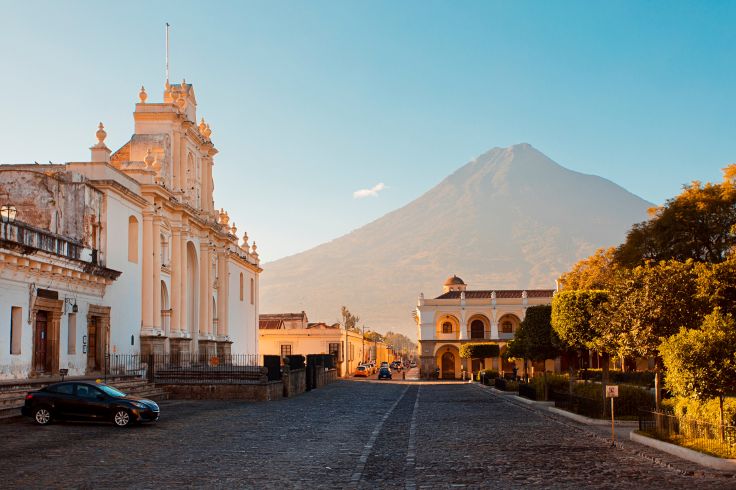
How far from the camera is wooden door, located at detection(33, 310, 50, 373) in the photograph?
28.9 metres

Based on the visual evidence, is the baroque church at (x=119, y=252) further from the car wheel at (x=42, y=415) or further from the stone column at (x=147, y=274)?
the car wheel at (x=42, y=415)

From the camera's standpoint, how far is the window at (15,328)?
2720 cm

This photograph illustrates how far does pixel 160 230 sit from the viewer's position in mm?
42312

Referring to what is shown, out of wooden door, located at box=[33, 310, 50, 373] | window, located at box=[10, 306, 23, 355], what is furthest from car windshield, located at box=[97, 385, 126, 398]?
wooden door, located at box=[33, 310, 50, 373]

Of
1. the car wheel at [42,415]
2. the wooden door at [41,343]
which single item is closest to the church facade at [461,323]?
the wooden door at [41,343]

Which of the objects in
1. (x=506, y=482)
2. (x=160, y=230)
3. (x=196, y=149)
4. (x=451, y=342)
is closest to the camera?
(x=506, y=482)

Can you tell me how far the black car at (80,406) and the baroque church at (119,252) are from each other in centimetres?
577

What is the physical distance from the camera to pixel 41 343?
2944cm

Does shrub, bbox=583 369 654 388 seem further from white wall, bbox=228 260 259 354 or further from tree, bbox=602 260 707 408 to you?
white wall, bbox=228 260 259 354

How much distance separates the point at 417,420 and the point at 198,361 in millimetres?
26150

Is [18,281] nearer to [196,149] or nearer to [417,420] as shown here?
[417,420]

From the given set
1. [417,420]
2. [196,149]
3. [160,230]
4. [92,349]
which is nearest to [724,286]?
[417,420]

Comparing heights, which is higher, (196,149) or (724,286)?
(196,149)

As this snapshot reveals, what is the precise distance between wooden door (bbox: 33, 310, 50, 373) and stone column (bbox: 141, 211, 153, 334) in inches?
377
